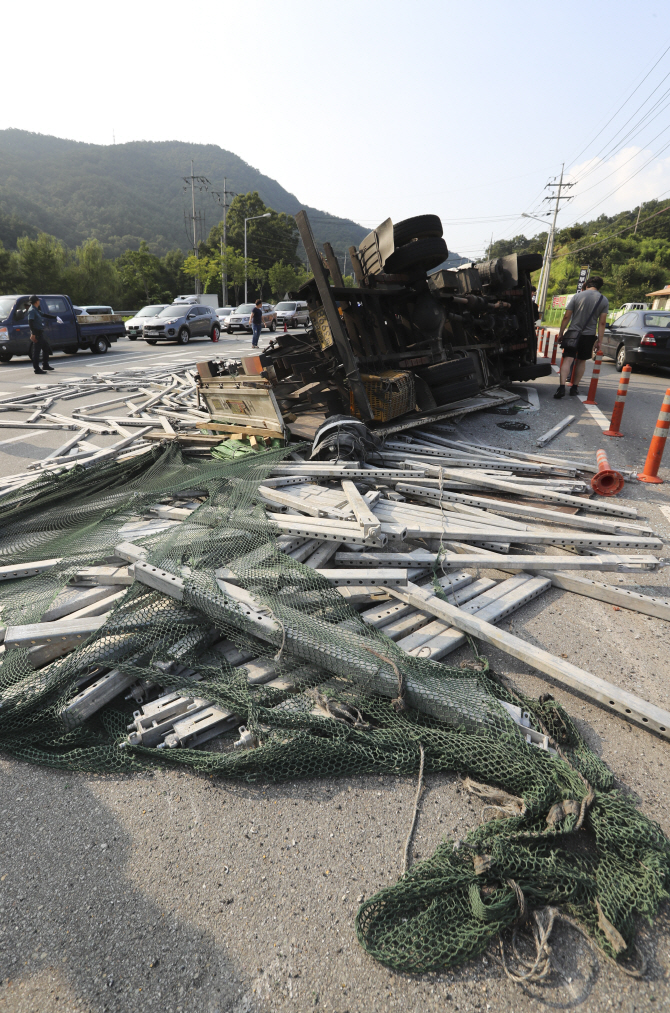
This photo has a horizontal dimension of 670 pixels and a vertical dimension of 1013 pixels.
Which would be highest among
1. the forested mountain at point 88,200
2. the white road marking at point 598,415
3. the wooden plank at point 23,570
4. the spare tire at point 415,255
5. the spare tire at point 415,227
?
the forested mountain at point 88,200

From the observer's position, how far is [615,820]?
2.14m

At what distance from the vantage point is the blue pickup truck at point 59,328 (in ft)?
58.5

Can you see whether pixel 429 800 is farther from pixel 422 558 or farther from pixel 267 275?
pixel 267 275

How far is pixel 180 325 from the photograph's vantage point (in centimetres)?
2564

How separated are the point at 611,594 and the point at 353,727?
7.58 feet

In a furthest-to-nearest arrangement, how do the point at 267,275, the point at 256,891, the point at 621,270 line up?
1. the point at 267,275
2. the point at 621,270
3. the point at 256,891

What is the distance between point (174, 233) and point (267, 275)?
83.7 m

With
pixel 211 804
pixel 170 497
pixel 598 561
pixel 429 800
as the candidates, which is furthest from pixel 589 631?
pixel 170 497

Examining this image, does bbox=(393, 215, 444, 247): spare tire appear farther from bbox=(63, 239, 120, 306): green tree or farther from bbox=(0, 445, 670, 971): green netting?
bbox=(63, 239, 120, 306): green tree

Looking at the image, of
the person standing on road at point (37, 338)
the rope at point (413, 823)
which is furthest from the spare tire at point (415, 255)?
the person standing on road at point (37, 338)

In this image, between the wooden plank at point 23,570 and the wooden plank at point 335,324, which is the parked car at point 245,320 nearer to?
the wooden plank at point 335,324

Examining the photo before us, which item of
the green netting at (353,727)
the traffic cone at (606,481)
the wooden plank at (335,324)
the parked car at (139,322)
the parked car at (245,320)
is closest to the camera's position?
the green netting at (353,727)

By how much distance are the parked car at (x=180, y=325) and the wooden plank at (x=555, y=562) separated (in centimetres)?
2462

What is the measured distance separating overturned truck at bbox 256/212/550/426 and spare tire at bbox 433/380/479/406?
15 mm
